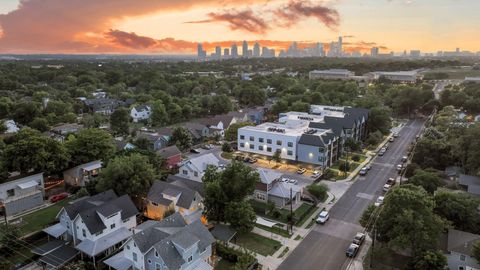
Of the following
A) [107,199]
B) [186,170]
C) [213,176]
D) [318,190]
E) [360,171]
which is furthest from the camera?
[360,171]

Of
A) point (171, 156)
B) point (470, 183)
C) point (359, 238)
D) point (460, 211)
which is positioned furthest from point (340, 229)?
point (171, 156)

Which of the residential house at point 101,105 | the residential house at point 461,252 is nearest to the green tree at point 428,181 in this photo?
the residential house at point 461,252

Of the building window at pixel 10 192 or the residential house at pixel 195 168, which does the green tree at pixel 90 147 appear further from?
the residential house at pixel 195 168

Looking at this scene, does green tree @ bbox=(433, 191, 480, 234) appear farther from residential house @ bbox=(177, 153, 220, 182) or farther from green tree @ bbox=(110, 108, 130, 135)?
green tree @ bbox=(110, 108, 130, 135)

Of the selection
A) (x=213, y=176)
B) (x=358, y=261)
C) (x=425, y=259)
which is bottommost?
(x=358, y=261)

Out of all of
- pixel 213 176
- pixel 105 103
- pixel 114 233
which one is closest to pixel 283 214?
pixel 213 176

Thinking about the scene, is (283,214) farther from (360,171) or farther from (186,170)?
(360,171)
